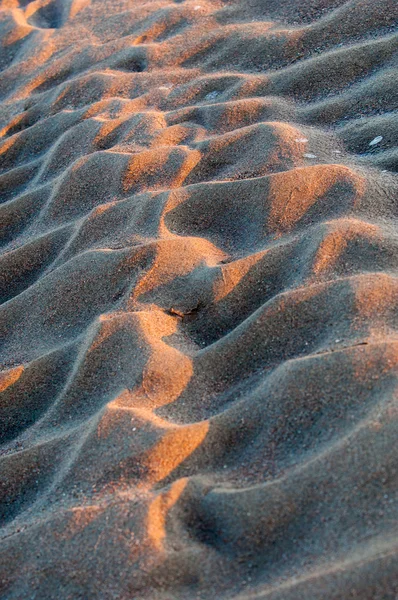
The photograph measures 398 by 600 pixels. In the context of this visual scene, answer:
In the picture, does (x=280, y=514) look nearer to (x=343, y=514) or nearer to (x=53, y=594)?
(x=343, y=514)

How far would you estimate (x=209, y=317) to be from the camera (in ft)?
6.11

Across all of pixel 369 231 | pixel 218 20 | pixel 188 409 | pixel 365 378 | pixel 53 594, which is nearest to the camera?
pixel 53 594

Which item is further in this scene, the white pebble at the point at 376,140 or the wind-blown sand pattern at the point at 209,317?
the white pebble at the point at 376,140

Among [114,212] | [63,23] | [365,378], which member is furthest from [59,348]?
[63,23]

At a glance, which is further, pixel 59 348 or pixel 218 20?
pixel 218 20

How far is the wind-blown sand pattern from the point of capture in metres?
1.28

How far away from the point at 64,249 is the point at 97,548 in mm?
1160

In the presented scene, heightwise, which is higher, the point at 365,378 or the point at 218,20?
the point at 218,20

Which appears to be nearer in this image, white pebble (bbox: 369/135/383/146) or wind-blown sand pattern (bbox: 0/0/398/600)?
wind-blown sand pattern (bbox: 0/0/398/600)

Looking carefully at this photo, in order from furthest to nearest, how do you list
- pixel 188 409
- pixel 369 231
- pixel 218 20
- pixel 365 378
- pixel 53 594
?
pixel 218 20 < pixel 369 231 < pixel 188 409 < pixel 365 378 < pixel 53 594

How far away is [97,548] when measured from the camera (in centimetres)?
133

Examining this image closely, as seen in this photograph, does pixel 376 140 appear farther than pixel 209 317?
Yes

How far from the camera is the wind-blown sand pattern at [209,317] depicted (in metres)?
1.28

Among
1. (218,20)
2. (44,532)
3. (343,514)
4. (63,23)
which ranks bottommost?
(343,514)
